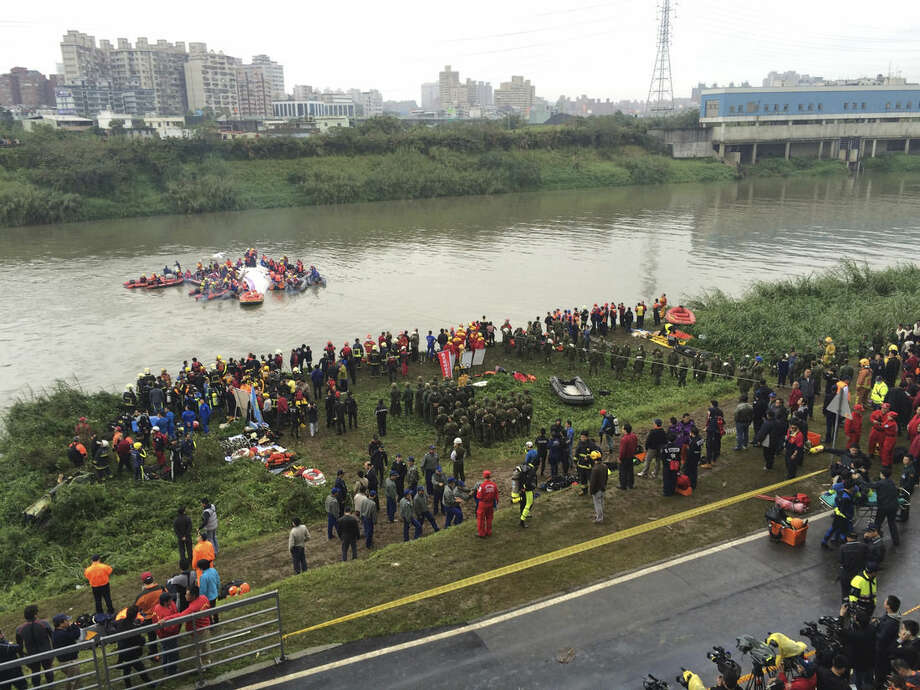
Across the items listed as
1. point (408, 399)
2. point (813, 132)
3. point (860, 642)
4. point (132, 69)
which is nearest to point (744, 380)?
point (408, 399)

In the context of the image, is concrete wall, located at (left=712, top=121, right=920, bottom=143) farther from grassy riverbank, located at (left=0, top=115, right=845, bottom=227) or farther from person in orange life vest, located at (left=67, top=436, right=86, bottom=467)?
person in orange life vest, located at (left=67, top=436, right=86, bottom=467)

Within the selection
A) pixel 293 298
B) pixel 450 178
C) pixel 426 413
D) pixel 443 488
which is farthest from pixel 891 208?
pixel 443 488

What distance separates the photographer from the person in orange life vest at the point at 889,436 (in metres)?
13.2

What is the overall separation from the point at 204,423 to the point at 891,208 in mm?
67360

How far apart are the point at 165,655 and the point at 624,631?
5.94m

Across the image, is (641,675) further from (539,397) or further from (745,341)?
(745,341)

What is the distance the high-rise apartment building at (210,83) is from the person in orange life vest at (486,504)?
194754 mm

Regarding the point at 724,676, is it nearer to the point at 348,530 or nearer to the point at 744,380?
the point at 348,530

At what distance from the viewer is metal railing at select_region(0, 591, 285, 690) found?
813cm

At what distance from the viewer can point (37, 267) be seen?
4647cm

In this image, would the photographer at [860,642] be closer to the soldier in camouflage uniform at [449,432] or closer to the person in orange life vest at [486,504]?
the person in orange life vest at [486,504]

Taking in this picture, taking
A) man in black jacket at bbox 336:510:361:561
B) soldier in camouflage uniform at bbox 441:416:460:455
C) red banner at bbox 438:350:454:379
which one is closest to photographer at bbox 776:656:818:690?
man in black jacket at bbox 336:510:361:561

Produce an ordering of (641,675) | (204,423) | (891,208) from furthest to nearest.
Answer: (891,208)
(204,423)
(641,675)

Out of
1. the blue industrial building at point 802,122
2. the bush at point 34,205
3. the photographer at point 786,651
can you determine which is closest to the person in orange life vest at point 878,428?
the photographer at point 786,651
